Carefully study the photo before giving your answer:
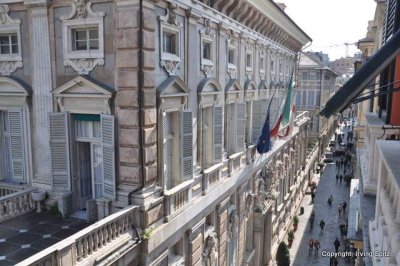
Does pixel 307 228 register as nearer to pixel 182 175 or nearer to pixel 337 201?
pixel 337 201

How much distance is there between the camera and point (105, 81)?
10.5 m

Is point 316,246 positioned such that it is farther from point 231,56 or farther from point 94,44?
point 94,44

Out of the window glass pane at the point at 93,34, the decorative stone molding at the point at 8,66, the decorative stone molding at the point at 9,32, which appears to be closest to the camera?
the window glass pane at the point at 93,34

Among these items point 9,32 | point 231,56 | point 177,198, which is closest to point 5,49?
point 9,32

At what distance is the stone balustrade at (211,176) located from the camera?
1401 centimetres

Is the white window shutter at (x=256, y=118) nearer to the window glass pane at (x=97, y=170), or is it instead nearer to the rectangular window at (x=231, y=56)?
the rectangular window at (x=231, y=56)

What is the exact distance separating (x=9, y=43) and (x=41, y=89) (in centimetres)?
194

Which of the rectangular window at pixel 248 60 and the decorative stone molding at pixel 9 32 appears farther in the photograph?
the rectangular window at pixel 248 60

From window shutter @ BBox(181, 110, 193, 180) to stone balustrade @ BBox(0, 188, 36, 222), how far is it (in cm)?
466

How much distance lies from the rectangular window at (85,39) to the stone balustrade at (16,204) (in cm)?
453

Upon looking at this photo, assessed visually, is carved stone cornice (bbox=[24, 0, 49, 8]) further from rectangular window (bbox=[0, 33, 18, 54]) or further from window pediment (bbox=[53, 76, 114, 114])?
window pediment (bbox=[53, 76, 114, 114])

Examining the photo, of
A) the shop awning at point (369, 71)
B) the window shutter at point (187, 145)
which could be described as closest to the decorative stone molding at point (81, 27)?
the window shutter at point (187, 145)

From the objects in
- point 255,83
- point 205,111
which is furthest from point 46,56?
point 255,83

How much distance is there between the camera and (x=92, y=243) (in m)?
8.60
